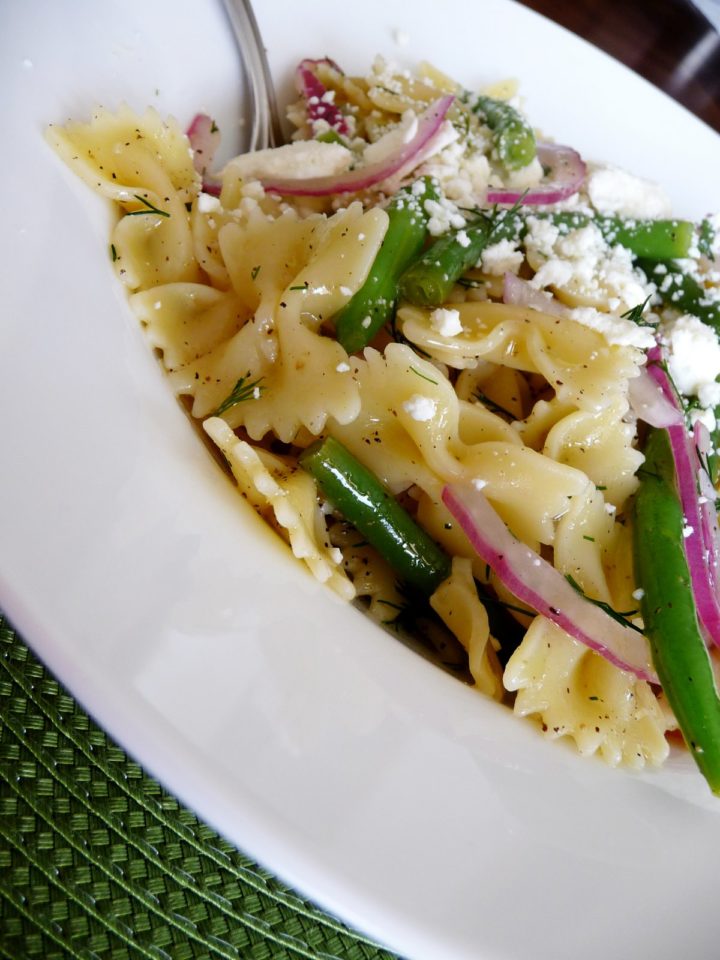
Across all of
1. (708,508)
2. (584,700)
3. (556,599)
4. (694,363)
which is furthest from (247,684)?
(694,363)

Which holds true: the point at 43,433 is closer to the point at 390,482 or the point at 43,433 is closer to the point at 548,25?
the point at 390,482

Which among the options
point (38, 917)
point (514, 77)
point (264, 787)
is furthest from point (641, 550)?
point (514, 77)

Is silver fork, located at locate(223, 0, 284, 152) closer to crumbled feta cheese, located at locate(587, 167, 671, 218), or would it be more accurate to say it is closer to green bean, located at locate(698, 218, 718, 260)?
crumbled feta cheese, located at locate(587, 167, 671, 218)

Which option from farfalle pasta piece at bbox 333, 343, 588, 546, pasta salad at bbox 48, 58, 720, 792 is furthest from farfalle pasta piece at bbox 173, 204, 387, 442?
farfalle pasta piece at bbox 333, 343, 588, 546

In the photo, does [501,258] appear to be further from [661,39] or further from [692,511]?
[661,39]

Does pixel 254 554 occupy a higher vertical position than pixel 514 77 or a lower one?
lower

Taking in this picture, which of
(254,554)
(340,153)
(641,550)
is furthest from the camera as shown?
(340,153)

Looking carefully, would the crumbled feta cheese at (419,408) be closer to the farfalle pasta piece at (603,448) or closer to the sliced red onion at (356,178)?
the farfalle pasta piece at (603,448)
